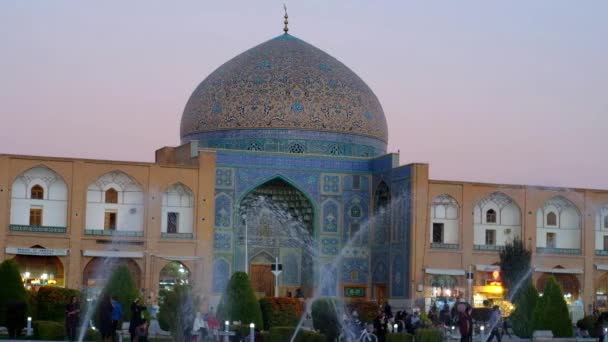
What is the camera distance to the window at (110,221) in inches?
1391

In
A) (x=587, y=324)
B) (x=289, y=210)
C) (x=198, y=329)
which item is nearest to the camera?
(x=198, y=329)

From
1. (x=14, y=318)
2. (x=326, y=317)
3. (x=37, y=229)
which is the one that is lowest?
(x=14, y=318)

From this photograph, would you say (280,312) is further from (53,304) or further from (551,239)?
(551,239)

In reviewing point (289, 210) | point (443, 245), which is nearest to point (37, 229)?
point (289, 210)

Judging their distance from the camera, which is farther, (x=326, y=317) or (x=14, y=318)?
(x=326, y=317)

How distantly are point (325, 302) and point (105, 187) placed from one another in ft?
42.6

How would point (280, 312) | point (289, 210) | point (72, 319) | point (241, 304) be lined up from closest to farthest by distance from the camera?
point (72, 319) → point (241, 304) → point (280, 312) → point (289, 210)

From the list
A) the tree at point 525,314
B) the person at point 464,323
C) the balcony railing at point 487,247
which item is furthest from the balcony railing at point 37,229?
the person at point 464,323

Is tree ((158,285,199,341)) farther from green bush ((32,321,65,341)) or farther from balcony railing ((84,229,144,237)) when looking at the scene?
balcony railing ((84,229,144,237))

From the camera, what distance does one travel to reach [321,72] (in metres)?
39.8

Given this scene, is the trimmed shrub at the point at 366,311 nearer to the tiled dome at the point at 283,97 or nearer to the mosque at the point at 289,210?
the mosque at the point at 289,210

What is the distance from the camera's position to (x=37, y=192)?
34.8m

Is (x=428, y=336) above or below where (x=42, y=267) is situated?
below

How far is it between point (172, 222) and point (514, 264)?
955 cm
